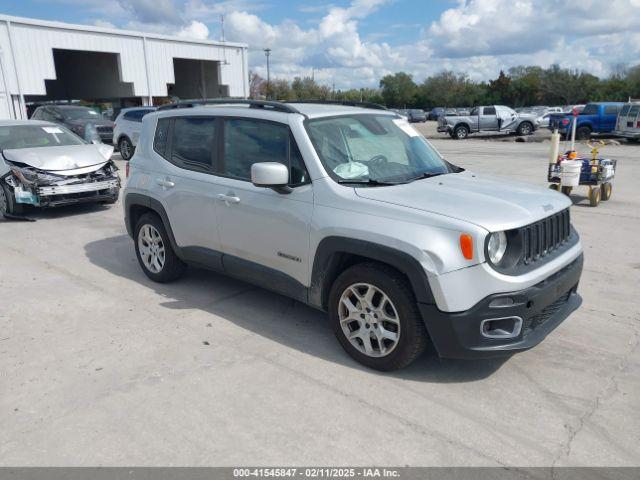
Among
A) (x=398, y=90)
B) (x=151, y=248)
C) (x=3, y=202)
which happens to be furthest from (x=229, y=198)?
(x=398, y=90)

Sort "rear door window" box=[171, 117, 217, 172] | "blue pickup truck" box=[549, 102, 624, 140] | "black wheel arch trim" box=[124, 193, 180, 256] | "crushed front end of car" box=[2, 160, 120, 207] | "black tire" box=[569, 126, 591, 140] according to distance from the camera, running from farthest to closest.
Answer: "black tire" box=[569, 126, 591, 140] < "blue pickup truck" box=[549, 102, 624, 140] < "crushed front end of car" box=[2, 160, 120, 207] < "black wheel arch trim" box=[124, 193, 180, 256] < "rear door window" box=[171, 117, 217, 172]

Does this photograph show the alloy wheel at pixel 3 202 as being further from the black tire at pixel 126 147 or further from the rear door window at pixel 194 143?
the black tire at pixel 126 147

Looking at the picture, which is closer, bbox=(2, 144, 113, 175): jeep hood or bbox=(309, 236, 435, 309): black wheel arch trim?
bbox=(309, 236, 435, 309): black wheel arch trim

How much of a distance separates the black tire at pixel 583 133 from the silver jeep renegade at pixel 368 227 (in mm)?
24574

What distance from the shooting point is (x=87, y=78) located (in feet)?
124

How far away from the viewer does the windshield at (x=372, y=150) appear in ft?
13.1

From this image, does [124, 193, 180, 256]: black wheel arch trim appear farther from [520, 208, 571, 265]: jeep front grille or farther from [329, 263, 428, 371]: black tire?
[520, 208, 571, 265]: jeep front grille

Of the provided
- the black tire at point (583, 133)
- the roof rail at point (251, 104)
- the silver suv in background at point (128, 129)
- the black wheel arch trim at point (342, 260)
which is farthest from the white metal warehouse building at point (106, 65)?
the black wheel arch trim at point (342, 260)

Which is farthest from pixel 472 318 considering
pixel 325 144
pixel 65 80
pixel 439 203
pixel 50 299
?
pixel 65 80

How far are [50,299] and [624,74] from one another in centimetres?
7866

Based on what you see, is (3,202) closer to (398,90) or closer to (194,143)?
(194,143)

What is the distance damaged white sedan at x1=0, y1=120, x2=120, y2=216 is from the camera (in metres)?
8.48

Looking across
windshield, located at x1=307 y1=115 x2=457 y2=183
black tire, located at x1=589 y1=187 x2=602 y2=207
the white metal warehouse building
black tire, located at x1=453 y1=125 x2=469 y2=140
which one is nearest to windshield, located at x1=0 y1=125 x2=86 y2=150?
windshield, located at x1=307 y1=115 x2=457 y2=183

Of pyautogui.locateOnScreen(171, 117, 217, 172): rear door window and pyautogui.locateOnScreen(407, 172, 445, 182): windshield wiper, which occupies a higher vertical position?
pyautogui.locateOnScreen(171, 117, 217, 172): rear door window
